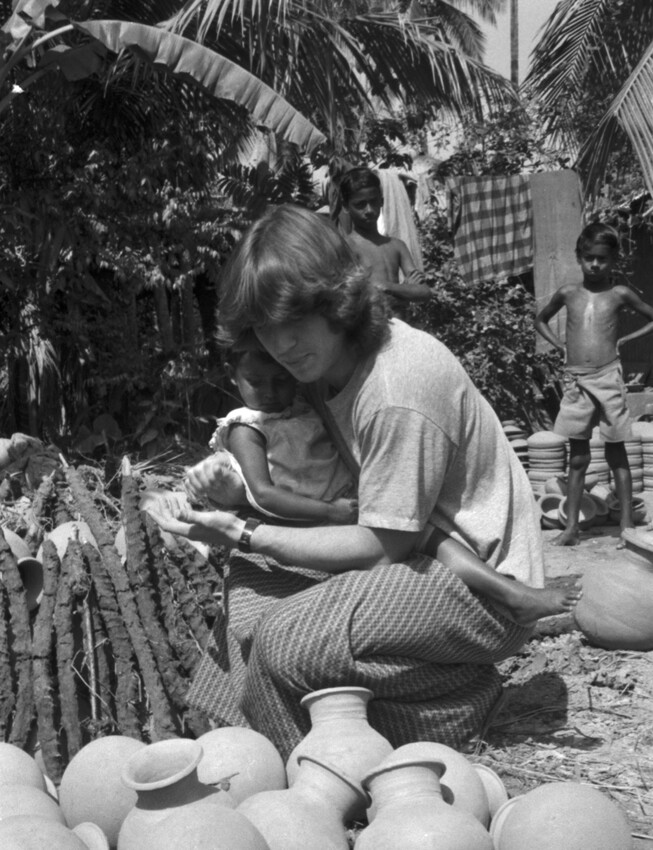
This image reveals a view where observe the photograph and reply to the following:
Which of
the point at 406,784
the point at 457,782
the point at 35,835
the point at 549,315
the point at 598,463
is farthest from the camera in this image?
the point at 598,463

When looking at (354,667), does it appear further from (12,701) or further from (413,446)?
(12,701)

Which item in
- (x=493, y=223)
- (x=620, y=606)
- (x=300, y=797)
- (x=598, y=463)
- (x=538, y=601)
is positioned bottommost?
(x=598, y=463)

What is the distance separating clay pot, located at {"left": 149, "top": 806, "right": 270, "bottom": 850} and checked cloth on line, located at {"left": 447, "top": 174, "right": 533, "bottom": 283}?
361 inches

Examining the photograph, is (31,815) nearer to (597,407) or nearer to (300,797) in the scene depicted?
(300,797)

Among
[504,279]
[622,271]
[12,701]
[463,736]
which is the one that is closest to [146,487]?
[12,701]

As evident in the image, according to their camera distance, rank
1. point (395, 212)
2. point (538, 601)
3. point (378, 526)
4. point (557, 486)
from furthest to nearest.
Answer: point (395, 212) < point (557, 486) < point (538, 601) < point (378, 526)

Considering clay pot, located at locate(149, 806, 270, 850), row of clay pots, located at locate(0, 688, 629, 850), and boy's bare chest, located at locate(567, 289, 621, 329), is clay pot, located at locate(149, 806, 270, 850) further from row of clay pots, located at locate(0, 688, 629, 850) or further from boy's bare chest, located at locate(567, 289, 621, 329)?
boy's bare chest, located at locate(567, 289, 621, 329)

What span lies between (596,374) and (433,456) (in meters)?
4.45

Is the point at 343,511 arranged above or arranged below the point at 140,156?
Result: below

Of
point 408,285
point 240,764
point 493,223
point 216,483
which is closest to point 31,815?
point 240,764

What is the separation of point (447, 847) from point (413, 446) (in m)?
1.01

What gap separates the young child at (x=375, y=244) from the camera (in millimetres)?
6828

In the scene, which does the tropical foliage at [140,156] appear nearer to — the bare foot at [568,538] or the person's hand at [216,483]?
the bare foot at [568,538]

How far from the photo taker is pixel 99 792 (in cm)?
246
